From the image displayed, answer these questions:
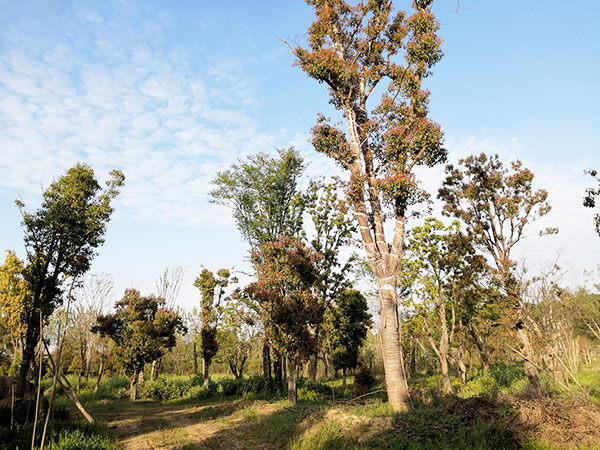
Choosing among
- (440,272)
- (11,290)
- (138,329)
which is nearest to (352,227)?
(440,272)

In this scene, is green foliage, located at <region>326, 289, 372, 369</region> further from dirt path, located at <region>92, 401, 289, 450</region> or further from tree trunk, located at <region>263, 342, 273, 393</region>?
dirt path, located at <region>92, 401, 289, 450</region>

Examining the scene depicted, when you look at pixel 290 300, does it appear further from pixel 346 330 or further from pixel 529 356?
pixel 346 330

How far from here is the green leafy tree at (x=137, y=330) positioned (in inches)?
807

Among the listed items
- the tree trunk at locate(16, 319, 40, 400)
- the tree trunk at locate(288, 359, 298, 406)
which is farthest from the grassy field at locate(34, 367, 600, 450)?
the tree trunk at locate(16, 319, 40, 400)

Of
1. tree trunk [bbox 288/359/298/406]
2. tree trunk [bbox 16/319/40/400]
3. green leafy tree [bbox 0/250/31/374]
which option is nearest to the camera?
tree trunk [bbox 16/319/40/400]

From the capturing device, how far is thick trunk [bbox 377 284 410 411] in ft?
31.8

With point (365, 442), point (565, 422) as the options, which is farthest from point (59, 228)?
point (565, 422)

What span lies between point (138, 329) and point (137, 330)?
9cm

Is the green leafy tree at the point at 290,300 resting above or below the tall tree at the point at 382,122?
below

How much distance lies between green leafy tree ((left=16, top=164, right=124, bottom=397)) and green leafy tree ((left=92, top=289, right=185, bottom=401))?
22.8ft

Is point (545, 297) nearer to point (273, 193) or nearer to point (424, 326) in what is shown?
point (424, 326)

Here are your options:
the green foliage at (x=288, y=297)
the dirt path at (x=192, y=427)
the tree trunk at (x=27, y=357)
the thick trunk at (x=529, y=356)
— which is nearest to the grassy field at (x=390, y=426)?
the dirt path at (x=192, y=427)

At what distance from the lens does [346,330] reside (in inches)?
944

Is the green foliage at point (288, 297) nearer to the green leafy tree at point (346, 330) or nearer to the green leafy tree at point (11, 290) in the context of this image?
the green leafy tree at point (346, 330)
